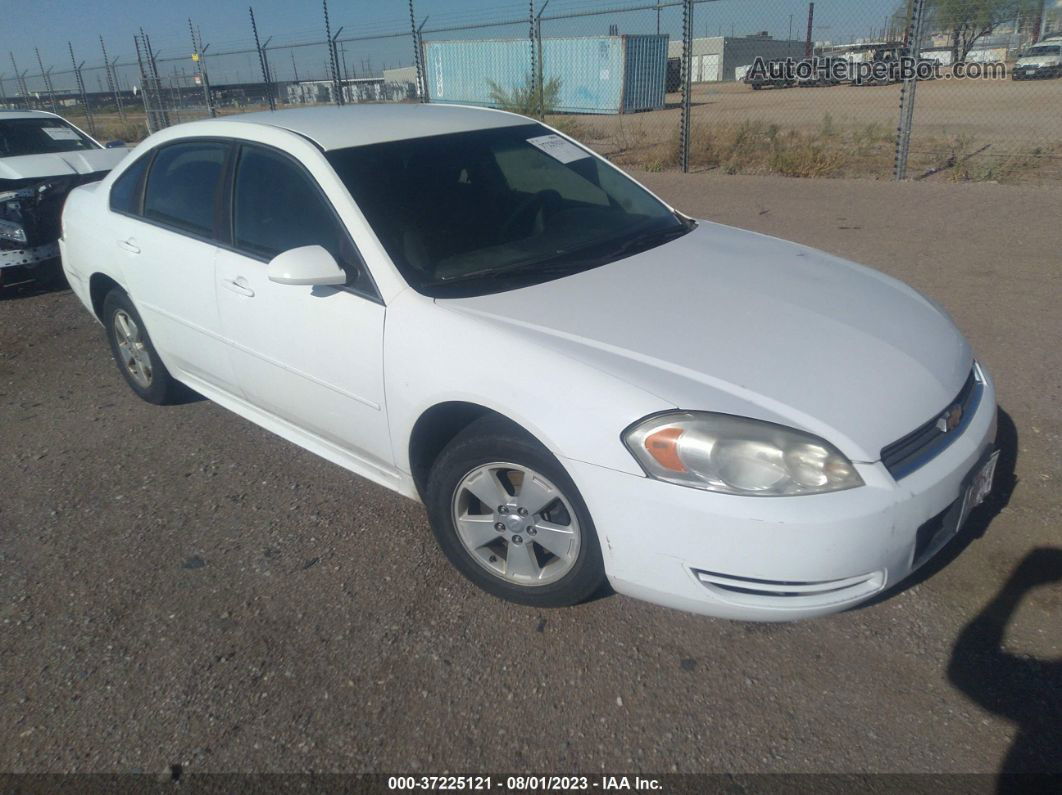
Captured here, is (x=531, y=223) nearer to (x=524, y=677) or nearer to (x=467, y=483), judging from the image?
(x=467, y=483)

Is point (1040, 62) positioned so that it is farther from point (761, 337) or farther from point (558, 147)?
point (761, 337)

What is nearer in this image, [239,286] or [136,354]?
A: [239,286]

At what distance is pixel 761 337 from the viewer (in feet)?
8.51

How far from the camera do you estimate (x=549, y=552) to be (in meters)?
2.68

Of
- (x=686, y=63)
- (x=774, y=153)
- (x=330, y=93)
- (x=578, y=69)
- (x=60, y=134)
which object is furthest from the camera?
(x=578, y=69)

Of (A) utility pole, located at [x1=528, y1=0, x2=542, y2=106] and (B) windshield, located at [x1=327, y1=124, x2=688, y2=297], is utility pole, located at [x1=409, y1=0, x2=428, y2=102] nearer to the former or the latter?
(A) utility pole, located at [x1=528, y1=0, x2=542, y2=106]

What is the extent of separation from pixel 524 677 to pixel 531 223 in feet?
5.97

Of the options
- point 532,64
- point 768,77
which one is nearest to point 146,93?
point 532,64

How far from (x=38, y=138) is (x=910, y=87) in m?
9.44

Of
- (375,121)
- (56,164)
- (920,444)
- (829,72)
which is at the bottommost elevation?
(920,444)

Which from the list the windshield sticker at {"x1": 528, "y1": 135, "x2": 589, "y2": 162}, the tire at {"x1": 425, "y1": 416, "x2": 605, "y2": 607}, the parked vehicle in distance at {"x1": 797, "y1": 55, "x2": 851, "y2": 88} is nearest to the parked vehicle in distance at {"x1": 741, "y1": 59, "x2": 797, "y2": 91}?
the parked vehicle in distance at {"x1": 797, "y1": 55, "x2": 851, "y2": 88}

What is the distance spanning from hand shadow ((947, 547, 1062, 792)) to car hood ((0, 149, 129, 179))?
7616 millimetres

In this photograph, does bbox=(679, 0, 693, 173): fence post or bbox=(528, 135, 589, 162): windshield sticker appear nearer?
bbox=(528, 135, 589, 162): windshield sticker

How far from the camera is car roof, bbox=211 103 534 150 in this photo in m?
3.35
